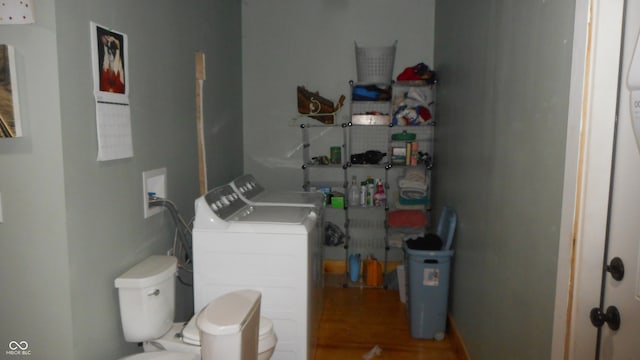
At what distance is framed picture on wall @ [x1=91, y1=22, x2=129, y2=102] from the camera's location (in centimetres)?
175

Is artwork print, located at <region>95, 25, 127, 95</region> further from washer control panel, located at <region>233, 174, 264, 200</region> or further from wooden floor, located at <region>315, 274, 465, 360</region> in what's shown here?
wooden floor, located at <region>315, 274, 465, 360</region>

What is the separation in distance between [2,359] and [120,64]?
48.9 inches

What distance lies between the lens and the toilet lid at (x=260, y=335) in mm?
1929

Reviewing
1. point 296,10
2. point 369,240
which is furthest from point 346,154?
point 296,10

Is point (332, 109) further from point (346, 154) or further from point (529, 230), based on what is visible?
point (529, 230)

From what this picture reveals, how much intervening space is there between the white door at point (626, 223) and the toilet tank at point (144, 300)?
1.66 meters

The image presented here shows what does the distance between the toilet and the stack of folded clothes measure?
6.86 feet

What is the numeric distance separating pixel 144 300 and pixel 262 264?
1.99ft

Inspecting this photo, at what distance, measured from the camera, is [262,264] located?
7.42 ft

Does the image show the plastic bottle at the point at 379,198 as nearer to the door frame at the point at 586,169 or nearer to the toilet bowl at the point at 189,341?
the toilet bowl at the point at 189,341

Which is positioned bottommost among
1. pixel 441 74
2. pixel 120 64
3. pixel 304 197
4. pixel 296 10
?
pixel 304 197

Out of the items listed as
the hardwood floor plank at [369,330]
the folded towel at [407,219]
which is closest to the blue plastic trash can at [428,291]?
the hardwood floor plank at [369,330]

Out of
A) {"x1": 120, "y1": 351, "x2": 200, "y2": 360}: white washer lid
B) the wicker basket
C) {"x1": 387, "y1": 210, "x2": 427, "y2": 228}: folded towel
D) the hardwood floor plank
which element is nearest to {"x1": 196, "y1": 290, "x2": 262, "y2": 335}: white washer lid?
{"x1": 120, "y1": 351, "x2": 200, "y2": 360}: white washer lid

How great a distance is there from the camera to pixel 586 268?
4.37ft
